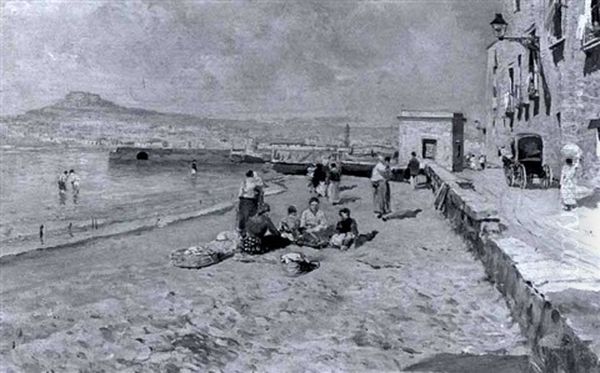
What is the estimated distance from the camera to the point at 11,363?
Answer: 10.3 ft

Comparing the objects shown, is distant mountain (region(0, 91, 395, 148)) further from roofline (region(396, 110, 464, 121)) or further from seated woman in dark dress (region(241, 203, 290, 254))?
seated woman in dark dress (region(241, 203, 290, 254))

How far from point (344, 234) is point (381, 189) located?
1548 millimetres

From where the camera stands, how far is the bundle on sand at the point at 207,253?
464cm

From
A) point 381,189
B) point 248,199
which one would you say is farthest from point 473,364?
point 381,189

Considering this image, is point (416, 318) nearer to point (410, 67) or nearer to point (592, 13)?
point (410, 67)

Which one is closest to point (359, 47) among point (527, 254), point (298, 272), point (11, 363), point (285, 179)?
point (285, 179)

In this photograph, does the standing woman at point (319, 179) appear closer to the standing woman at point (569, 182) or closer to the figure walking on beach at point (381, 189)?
the figure walking on beach at point (381, 189)

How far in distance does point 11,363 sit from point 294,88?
3216 mm

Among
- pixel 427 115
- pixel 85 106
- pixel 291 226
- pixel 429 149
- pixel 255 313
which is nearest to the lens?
pixel 255 313

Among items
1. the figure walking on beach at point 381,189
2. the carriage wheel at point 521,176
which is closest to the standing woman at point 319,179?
the figure walking on beach at point 381,189

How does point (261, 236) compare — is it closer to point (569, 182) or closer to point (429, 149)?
point (569, 182)

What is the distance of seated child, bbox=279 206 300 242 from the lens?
5.26 metres

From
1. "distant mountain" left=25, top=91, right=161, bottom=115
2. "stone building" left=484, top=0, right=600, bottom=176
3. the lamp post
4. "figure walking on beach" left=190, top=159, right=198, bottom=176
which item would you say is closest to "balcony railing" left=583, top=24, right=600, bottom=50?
"stone building" left=484, top=0, right=600, bottom=176

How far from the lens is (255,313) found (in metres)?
3.68
